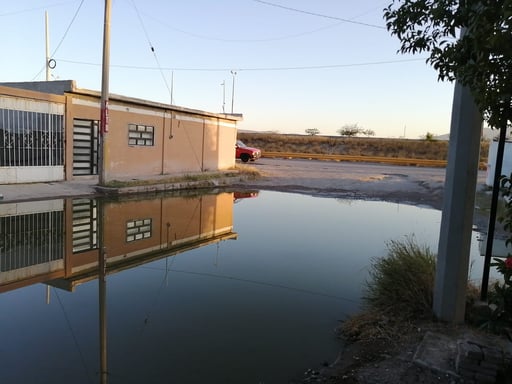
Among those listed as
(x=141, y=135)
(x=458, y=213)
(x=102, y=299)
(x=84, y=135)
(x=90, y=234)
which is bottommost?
(x=102, y=299)

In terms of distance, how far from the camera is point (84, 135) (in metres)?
17.9

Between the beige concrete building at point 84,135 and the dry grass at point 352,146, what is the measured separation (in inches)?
1609

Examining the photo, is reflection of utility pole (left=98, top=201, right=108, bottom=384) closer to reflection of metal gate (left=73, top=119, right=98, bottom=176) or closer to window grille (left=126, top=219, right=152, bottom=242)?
window grille (left=126, top=219, right=152, bottom=242)

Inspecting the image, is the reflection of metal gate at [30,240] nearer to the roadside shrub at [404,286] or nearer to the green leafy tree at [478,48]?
the roadside shrub at [404,286]

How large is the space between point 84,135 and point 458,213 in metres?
16.5

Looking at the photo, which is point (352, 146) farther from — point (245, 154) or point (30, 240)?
point (30, 240)

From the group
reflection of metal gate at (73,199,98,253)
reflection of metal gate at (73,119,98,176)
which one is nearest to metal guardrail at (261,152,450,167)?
reflection of metal gate at (73,119,98,176)

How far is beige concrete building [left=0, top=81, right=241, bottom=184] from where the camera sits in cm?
1517

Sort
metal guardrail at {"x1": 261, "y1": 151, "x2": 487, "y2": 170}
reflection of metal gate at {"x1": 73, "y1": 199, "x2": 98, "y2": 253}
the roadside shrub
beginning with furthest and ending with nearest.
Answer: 1. metal guardrail at {"x1": 261, "y1": 151, "x2": 487, "y2": 170}
2. reflection of metal gate at {"x1": 73, "y1": 199, "x2": 98, "y2": 253}
3. the roadside shrub

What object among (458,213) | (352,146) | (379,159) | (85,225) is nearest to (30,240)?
(85,225)

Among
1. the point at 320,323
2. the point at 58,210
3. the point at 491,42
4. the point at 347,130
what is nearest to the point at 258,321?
the point at 320,323

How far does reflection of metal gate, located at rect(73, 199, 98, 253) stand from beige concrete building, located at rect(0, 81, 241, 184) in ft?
11.4

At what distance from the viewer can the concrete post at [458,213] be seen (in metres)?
4.55

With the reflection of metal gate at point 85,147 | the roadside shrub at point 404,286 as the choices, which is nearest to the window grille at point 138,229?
the roadside shrub at point 404,286
